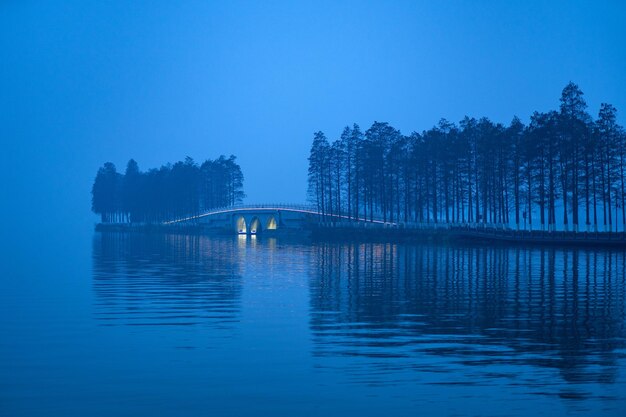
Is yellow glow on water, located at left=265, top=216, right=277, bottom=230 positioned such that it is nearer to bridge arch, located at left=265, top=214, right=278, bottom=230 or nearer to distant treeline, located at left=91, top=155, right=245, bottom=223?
bridge arch, located at left=265, top=214, right=278, bottom=230

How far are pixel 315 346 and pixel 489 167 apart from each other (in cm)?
7470

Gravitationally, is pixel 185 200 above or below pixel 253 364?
above

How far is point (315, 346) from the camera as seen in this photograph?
A: 18.8 m

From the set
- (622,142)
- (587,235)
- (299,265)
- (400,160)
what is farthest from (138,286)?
(400,160)

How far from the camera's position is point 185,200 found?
174750 mm

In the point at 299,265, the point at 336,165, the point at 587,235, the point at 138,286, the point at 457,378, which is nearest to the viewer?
the point at 457,378

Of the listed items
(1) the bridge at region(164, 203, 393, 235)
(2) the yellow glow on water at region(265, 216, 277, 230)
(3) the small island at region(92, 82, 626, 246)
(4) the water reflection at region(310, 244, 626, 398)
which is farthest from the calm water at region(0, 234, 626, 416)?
(2) the yellow glow on water at region(265, 216, 277, 230)

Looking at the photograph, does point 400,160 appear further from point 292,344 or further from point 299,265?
point 292,344

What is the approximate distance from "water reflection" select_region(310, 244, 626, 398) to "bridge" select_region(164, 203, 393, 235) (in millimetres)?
86430

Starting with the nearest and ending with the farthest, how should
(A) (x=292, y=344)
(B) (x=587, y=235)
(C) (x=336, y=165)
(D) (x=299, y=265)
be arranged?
(A) (x=292, y=344), (D) (x=299, y=265), (B) (x=587, y=235), (C) (x=336, y=165)

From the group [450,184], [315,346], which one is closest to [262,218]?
[450,184]

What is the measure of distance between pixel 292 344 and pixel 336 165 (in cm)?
10657

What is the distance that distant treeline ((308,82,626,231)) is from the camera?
249 ft

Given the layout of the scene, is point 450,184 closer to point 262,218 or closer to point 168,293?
point 262,218
